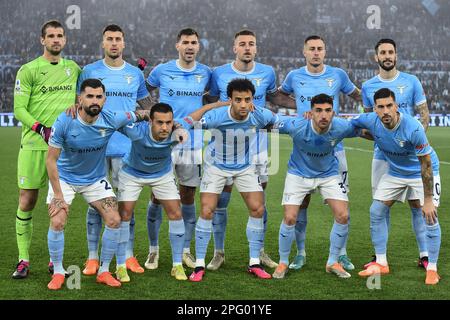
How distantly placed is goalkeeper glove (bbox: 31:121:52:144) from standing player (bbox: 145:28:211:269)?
4.25 ft

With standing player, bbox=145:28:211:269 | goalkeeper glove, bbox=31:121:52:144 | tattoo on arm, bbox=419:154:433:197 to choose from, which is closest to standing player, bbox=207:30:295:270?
standing player, bbox=145:28:211:269

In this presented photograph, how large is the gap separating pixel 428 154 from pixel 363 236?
2357 mm

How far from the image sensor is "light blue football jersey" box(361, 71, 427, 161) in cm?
634

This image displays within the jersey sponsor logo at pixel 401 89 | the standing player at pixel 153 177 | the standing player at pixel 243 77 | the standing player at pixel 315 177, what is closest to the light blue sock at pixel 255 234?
the standing player at pixel 315 177

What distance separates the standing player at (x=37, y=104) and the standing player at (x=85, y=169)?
327 millimetres

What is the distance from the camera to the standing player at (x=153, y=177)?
5.79 meters

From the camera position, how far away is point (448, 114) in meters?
35.3

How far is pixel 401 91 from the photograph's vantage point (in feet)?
20.8

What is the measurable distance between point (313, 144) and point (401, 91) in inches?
41.6

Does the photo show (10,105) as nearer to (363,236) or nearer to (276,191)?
(276,191)

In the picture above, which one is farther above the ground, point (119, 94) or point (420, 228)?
point (119, 94)

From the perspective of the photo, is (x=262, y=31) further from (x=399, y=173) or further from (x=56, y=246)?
(x=56, y=246)

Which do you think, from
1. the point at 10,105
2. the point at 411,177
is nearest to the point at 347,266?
the point at 411,177

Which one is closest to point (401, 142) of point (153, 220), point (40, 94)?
point (153, 220)
